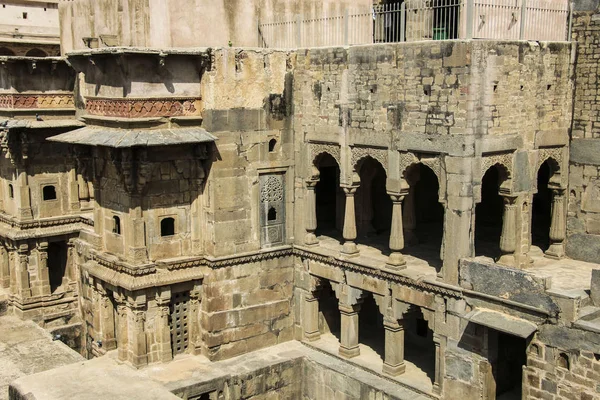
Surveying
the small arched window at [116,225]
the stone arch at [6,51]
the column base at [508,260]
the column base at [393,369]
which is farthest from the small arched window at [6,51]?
the column base at [508,260]

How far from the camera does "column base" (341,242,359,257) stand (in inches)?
571

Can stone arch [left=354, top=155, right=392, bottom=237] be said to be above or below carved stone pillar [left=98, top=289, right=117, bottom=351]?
above

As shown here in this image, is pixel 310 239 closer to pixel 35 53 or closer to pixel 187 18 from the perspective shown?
pixel 187 18

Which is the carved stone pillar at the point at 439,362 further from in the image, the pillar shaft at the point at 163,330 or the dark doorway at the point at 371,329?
the pillar shaft at the point at 163,330

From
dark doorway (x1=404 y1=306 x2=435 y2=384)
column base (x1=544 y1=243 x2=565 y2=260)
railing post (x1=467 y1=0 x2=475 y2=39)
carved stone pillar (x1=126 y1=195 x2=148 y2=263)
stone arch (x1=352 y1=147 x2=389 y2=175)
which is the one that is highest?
railing post (x1=467 y1=0 x2=475 y2=39)

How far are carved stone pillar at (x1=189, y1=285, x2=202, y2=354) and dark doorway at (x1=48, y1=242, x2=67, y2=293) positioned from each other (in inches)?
259

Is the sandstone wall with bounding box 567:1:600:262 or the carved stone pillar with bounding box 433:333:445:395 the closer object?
the carved stone pillar with bounding box 433:333:445:395

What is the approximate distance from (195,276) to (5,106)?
7.33 metres

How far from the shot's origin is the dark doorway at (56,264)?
19.8 meters

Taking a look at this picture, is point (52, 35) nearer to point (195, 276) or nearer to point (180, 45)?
point (180, 45)

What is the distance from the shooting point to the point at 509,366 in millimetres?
13172

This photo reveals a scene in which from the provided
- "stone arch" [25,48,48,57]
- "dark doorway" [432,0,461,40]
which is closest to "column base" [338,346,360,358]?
"dark doorway" [432,0,461,40]

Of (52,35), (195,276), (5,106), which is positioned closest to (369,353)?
(195,276)

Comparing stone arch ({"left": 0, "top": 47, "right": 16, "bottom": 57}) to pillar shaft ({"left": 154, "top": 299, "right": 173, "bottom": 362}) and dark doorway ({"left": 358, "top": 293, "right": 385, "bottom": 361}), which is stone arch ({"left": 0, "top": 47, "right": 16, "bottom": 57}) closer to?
pillar shaft ({"left": 154, "top": 299, "right": 173, "bottom": 362})
